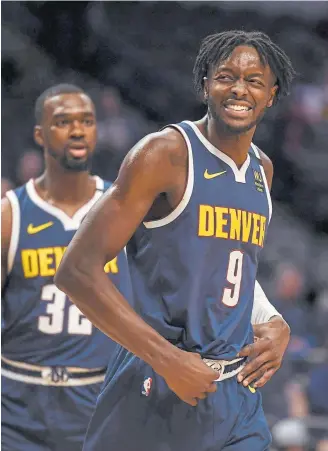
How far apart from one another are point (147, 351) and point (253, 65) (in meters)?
0.99

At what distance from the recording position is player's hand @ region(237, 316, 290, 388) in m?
3.18

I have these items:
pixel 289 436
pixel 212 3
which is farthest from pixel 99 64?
pixel 289 436

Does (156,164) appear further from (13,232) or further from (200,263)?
(13,232)

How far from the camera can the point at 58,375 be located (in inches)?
181

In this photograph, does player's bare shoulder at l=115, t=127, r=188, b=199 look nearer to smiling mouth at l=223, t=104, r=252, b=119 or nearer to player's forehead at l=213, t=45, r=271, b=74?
smiling mouth at l=223, t=104, r=252, b=119

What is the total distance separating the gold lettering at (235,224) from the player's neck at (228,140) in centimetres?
20

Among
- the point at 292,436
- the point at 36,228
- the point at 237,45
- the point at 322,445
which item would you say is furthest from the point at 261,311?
the point at 292,436

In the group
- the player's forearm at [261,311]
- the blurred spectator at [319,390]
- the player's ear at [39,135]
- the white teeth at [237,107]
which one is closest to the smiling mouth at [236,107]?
the white teeth at [237,107]

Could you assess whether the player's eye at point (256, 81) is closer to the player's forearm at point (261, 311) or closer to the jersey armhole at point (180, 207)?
the jersey armhole at point (180, 207)

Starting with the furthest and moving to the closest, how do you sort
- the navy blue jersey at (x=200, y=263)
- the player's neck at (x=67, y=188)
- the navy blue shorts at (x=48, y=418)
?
1. the player's neck at (x=67, y=188)
2. the navy blue shorts at (x=48, y=418)
3. the navy blue jersey at (x=200, y=263)

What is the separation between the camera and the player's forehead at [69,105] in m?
4.96

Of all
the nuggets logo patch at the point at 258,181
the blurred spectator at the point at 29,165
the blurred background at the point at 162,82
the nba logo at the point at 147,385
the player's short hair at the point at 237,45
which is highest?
the blurred background at the point at 162,82

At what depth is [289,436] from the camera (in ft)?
21.0

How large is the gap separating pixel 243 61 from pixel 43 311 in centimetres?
194
